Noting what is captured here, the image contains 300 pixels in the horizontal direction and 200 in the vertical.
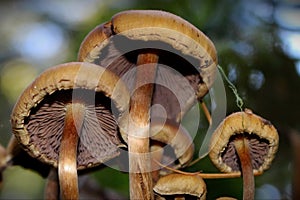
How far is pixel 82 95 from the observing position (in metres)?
1.22

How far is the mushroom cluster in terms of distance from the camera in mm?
1107

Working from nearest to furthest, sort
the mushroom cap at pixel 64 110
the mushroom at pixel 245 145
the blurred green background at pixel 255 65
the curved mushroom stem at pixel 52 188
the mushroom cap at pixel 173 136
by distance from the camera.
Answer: the mushroom cap at pixel 64 110
the mushroom at pixel 245 145
the mushroom cap at pixel 173 136
the curved mushroom stem at pixel 52 188
the blurred green background at pixel 255 65

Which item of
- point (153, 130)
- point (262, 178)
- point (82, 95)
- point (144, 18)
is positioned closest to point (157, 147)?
point (153, 130)

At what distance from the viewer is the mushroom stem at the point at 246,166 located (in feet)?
3.91

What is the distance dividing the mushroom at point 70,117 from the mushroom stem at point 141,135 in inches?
3.1

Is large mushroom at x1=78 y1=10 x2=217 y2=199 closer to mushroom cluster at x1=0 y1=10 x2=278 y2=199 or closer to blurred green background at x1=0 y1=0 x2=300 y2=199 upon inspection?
mushroom cluster at x1=0 y1=10 x2=278 y2=199

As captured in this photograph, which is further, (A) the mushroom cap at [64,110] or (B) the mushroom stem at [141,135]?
(B) the mushroom stem at [141,135]

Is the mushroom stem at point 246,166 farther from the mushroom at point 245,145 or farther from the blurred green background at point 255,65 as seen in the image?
the blurred green background at point 255,65

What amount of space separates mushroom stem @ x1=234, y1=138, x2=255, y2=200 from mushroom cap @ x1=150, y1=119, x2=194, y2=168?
17 centimetres

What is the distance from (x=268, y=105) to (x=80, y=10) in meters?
2.29

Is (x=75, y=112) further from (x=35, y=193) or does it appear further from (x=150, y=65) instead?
(x=35, y=193)

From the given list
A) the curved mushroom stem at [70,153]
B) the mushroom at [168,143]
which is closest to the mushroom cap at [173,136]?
Result: the mushroom at [168,143]

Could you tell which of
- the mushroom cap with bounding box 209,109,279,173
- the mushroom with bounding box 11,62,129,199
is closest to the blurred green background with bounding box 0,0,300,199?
the mushroom cap with bounding box 209,109,279,173

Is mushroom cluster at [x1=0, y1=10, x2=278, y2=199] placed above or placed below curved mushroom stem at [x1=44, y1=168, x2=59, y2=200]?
above
